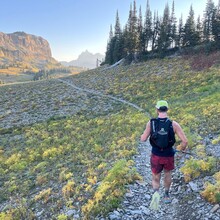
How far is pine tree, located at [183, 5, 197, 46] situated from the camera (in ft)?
196

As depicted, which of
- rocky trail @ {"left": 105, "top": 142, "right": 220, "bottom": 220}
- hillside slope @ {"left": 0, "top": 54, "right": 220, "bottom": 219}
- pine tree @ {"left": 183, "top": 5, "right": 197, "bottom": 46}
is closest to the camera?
rocky trail @ {"left": 105, "top": 142, "right": 220, "bottom": 220}

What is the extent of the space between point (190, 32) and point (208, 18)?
27.3 feet

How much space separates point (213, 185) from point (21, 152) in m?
14.7

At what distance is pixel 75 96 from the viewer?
42.7 metres

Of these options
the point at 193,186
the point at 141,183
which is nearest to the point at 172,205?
the point at 193,186

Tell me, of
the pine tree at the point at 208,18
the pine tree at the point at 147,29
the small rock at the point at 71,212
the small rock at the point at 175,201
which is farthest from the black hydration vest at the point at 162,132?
the pine tree at the point at 147,29

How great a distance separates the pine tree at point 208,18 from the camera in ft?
191

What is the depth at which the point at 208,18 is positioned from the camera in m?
63.0

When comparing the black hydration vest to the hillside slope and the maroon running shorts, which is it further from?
the hillside slope

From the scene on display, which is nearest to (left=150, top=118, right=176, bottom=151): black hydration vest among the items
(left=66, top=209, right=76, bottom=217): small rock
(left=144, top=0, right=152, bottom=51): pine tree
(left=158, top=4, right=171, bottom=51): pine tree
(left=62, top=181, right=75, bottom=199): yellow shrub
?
(left=66, top=209, right=76, bottom=217): small rock

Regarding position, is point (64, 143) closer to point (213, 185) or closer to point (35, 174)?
point (35, 174)

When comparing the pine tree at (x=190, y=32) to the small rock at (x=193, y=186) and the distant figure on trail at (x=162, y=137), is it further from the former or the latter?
the distant figure on trail at (x=162, y=137)

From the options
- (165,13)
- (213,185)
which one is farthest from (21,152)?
(165,13)

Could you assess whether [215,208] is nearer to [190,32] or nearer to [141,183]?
[141,183]
